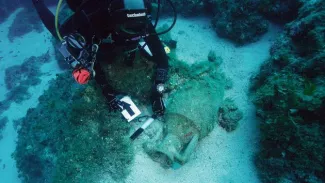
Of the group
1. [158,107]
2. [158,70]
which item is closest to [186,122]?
[158,107]

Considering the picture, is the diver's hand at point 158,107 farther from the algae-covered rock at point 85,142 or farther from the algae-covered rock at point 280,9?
the algae-covered rock at point 280,9

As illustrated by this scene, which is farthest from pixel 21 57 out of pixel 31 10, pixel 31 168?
pixel 31 168

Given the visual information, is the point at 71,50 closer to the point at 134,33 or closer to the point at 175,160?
the point at 134,33

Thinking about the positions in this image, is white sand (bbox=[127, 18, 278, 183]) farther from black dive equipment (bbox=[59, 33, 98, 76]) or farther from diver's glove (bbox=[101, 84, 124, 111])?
black dive equipment (bbox=[59, 33, 98, 76])

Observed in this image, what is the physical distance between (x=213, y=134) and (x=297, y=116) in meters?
1.43

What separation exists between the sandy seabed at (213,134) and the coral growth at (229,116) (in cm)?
11

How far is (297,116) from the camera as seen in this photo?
2729mm

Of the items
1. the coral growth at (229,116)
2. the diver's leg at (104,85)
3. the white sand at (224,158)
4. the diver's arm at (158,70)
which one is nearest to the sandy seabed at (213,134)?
the white sand at (224,158)

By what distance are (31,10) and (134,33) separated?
1302cm

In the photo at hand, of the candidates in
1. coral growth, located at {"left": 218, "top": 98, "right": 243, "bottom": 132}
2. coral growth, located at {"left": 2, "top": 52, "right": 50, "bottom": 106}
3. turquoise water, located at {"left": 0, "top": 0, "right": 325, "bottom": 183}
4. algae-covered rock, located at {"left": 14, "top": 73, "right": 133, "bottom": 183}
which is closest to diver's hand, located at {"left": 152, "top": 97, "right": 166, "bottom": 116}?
turquoise water, located at {"left": 0, "top": 0, "right": 325, "bottom": 183}

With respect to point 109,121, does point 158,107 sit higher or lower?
lower

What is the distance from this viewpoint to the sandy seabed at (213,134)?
11.0 ft

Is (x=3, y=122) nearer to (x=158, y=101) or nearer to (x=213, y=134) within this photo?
(x=158, y=101)

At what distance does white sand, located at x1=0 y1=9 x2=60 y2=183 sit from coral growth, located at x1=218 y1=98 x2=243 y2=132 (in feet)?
20.9
